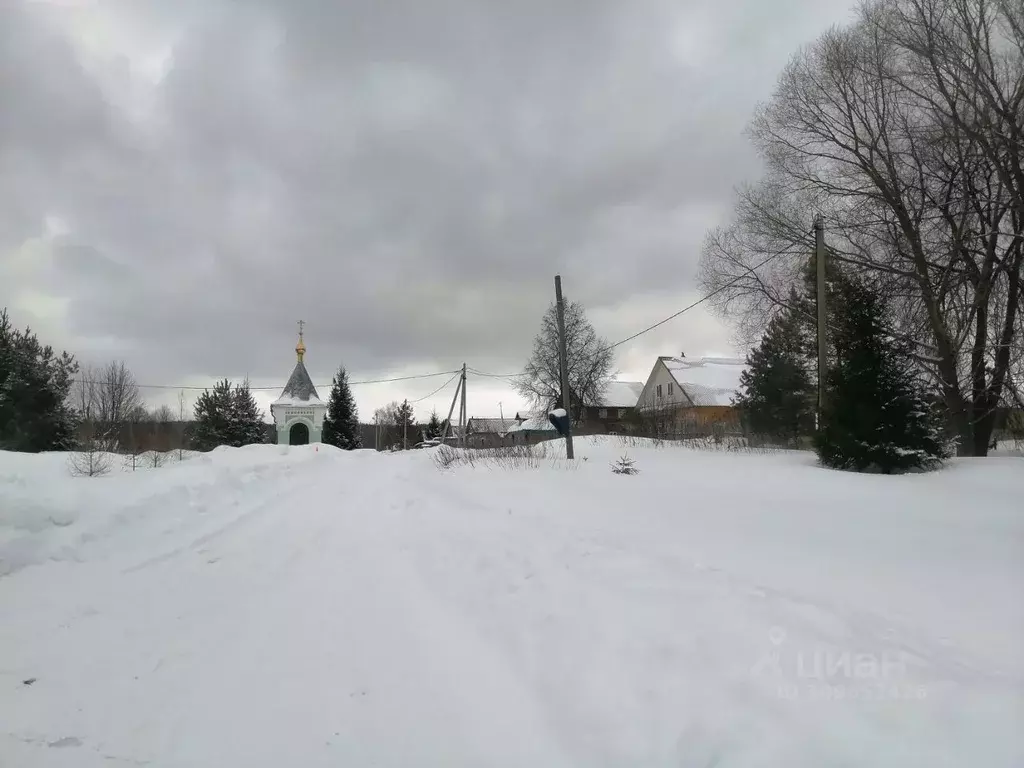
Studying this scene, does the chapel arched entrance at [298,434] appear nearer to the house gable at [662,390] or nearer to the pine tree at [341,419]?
the pine tree at [341,419]

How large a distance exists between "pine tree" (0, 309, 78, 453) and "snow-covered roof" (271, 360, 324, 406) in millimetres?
27814

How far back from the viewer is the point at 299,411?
5006cm

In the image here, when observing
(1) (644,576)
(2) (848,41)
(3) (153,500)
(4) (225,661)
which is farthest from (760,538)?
(2) (848,41)

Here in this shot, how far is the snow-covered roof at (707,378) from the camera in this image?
5062 centimetres

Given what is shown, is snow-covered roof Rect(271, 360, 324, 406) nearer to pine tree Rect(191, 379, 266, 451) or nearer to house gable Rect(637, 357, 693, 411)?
pine tree Rect(191, 379, 266, 451)

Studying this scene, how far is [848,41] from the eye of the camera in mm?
16688

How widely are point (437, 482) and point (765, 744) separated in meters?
12.1

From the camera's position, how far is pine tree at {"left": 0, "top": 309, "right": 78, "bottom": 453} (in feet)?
67.1

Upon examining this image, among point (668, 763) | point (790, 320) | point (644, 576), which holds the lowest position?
point (668, 763)

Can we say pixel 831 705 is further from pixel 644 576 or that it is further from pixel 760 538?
pixel 760 538

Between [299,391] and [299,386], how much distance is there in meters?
0.51

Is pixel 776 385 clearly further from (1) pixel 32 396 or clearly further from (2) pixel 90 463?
(1) pixel 32 396

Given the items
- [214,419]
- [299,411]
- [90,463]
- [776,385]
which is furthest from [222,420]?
[776,385]
